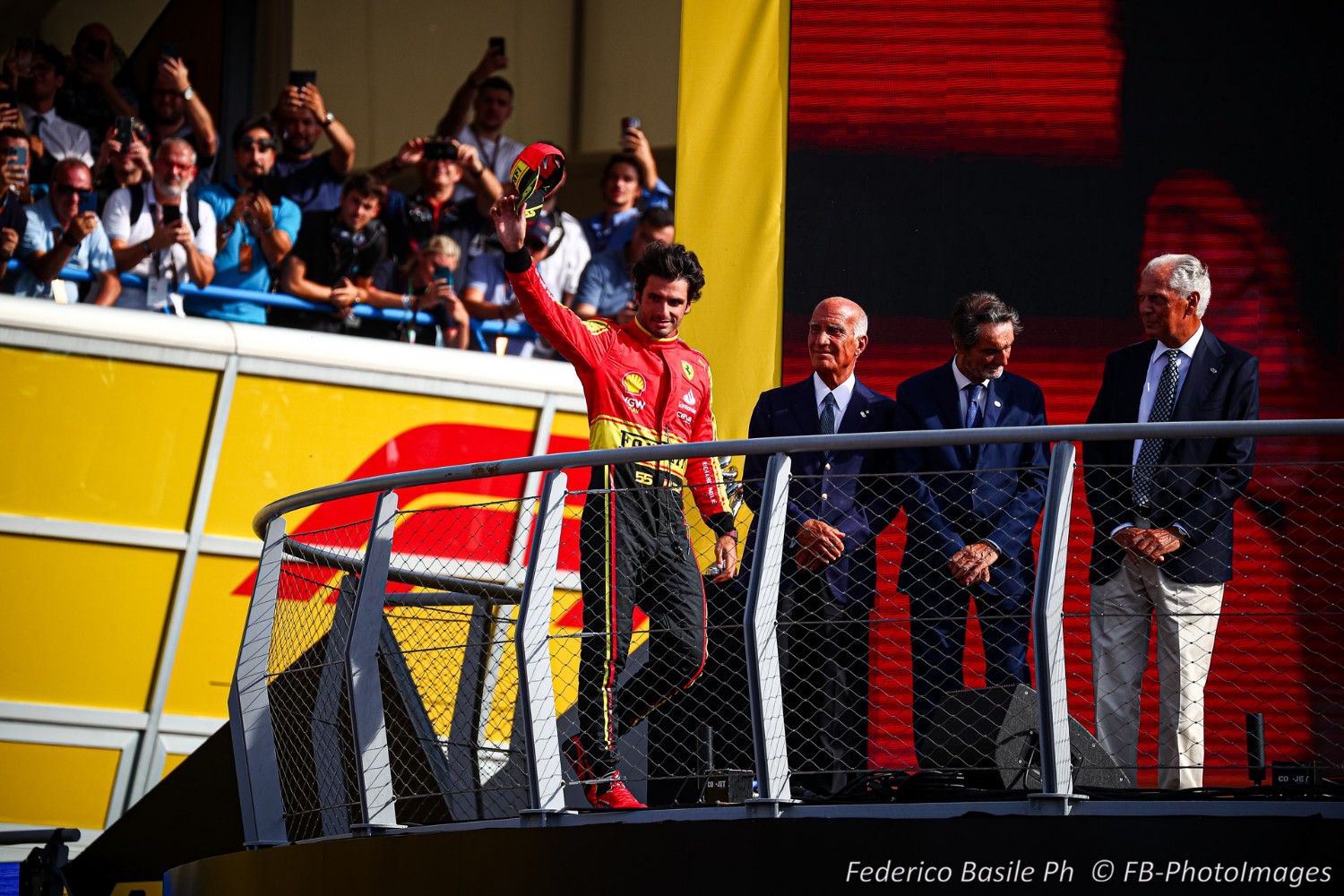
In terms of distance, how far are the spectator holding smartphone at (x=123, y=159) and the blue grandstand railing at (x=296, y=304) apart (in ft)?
1.56

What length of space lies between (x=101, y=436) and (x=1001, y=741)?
17.7 ft

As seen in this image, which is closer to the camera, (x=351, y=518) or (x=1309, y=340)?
(x=1309, y=340)

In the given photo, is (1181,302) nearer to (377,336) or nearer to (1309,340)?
(1309,340)

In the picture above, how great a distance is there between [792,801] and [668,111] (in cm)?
781

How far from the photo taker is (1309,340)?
26.9ft

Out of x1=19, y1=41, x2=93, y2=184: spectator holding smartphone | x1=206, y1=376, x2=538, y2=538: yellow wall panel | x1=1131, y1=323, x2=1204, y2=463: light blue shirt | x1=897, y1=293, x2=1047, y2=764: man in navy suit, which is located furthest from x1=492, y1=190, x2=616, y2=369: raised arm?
x1=19, y1=41, x2=93, y2=184: spectator holding smartphone

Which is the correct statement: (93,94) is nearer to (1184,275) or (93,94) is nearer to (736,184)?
(736,184)

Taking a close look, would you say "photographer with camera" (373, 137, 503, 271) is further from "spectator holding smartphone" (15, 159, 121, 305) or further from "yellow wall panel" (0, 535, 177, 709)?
"yellow wall panel" (0, 535, 177, 709)

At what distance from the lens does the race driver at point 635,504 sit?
5039 millimetres

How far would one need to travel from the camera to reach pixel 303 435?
9.00 meters

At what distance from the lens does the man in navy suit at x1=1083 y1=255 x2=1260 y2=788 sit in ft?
15.8

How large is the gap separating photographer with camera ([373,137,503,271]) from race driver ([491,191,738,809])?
4.08 meters

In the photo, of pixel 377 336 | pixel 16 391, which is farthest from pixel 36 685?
pixel 377 336

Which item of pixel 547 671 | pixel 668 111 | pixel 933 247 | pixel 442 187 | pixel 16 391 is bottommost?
pixel 547 671
